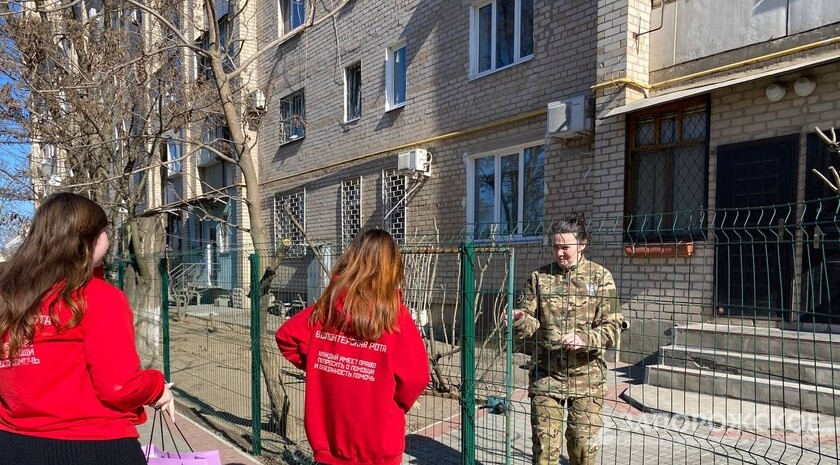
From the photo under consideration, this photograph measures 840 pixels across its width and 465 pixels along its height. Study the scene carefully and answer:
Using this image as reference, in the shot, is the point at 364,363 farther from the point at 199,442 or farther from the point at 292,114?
the point at 292,114

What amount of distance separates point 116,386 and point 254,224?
9.26 feet

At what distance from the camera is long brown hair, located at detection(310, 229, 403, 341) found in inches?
84.7

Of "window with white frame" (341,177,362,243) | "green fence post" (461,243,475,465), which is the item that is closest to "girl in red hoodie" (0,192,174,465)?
"green fence post" (461,243,475,465)

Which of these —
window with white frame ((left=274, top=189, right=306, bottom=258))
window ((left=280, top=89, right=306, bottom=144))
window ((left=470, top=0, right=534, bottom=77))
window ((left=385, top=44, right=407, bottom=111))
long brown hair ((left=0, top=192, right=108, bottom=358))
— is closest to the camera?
long brown hair ((left=0, top=192, right=108, bottom=358))

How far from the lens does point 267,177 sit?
45.5ft

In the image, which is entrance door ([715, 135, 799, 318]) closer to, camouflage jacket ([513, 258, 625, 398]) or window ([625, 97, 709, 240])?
window ([625, 97, 709, 240])

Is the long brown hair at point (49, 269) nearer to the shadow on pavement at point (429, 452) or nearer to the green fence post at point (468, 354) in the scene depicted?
the green fence post at point (468, 354)

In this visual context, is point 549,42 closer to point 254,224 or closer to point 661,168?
point 661,168

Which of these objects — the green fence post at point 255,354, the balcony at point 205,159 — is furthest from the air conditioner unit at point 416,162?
the balcony at point 205,159

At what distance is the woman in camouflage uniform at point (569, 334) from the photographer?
3.06 metres

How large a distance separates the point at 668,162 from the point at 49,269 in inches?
236

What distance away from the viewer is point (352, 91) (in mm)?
11453

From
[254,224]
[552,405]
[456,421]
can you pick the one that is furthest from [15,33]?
[552,405]

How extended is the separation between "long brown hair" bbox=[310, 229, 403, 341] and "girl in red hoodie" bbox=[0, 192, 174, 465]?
0.73 metres
